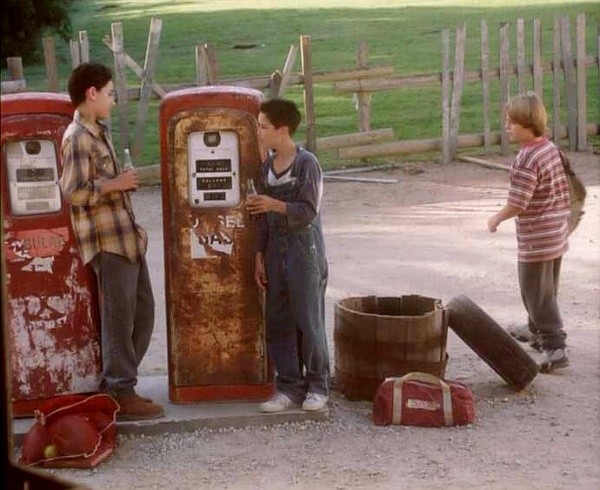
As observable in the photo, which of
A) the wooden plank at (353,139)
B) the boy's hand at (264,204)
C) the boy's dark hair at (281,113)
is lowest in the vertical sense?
the wooden plank at (353,139)

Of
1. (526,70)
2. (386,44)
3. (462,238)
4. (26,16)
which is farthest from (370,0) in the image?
(462,238)

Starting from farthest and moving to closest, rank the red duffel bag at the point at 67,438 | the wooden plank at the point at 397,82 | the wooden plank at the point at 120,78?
the wooden plank at the point at 397,82 < the wooden plank at the point at 120,78 < the red duffel bag at the point at 67,438

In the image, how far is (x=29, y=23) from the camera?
26719 millimetres

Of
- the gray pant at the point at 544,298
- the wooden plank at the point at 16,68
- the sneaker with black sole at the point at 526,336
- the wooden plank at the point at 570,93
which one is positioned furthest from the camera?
the wooden plank at the point at 570,93

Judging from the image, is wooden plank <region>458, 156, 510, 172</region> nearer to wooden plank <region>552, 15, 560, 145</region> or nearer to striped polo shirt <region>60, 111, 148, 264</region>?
wooden plank <region>552, 15, 560, 145</region>

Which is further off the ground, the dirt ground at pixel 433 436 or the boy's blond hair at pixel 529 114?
the boy's blond hair at pixel 529 114

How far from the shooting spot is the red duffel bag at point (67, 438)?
5.68m

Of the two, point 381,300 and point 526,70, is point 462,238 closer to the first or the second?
point 381,300

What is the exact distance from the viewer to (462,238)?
11.0 meters

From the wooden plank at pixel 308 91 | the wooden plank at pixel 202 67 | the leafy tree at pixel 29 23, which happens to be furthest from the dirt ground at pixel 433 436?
the leafy tree at pixel 29 23

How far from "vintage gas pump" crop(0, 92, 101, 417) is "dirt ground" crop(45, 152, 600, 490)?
1.79 ft

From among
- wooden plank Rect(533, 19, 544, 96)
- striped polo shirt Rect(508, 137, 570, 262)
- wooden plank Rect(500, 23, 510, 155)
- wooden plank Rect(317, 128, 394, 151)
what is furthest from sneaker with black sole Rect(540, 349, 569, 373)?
wooden plank Rect(533, 19, 544, 96)

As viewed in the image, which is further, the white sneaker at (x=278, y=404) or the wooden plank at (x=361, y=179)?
the wooden plank at (x=361, y=179)

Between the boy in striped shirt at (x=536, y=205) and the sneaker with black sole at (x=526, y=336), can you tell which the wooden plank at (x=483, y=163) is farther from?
the boy in striped shirt at (x=536, y=205)
